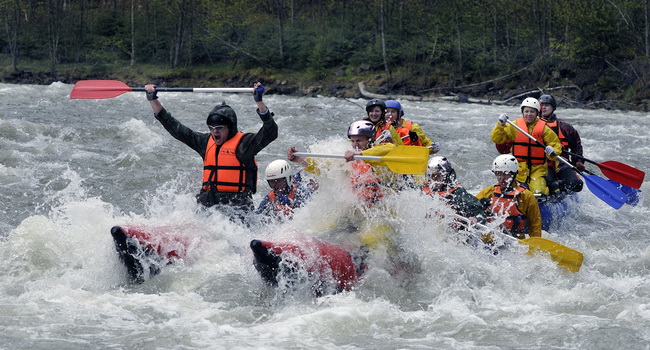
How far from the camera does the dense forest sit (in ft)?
94.4

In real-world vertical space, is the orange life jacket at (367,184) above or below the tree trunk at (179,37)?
below

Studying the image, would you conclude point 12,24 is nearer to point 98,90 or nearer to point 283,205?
point 98,90

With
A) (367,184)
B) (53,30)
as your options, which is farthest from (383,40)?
(367,184)

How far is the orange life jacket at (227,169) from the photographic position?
7.24 metres

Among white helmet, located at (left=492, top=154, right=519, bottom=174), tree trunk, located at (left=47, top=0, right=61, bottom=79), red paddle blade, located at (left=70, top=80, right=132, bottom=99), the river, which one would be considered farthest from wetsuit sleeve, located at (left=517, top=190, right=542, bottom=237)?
tree trunk, located at (left=47, top=0, right=61, bottom=79)

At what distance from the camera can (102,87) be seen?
342 inches

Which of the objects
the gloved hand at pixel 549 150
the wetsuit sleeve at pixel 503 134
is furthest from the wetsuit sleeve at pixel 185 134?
the gloved hand at pixel 549 150

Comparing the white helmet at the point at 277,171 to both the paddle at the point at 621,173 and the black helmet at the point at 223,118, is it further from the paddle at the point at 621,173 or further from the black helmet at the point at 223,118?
the paddle at the point at 621,173

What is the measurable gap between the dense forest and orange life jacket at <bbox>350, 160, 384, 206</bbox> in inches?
779

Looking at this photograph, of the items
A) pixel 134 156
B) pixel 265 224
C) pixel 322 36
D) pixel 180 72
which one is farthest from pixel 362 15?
pixel 265 224

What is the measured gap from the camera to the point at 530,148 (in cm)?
973

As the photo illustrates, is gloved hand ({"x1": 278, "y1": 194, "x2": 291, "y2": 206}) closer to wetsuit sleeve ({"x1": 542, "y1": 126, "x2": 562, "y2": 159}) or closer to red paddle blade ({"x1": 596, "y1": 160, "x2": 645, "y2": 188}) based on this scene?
wetsuit sleeve ({"x1": 542, "y1": 126, "x2": 562, "y2": 159})

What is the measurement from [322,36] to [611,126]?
18.8 m

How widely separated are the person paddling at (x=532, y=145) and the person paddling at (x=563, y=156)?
378mm
